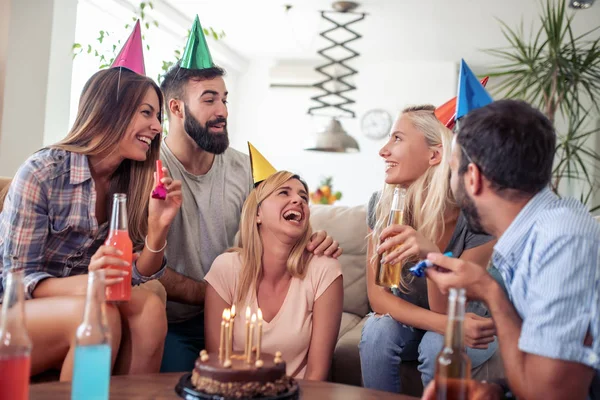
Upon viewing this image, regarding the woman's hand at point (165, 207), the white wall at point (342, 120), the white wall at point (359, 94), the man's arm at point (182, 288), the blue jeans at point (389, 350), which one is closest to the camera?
the woman's hand at point (165, 207)

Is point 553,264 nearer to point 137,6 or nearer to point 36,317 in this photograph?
point 36,317

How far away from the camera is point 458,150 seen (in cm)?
155

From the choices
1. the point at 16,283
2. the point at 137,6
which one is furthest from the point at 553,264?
the point at 137,6

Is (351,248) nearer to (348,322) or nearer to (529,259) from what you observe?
(348,322)

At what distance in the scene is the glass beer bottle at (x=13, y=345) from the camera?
1.11 meters

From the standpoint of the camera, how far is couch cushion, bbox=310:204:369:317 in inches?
122

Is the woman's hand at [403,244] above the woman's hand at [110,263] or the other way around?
above

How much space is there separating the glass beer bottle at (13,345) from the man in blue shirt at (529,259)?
0.74 meters

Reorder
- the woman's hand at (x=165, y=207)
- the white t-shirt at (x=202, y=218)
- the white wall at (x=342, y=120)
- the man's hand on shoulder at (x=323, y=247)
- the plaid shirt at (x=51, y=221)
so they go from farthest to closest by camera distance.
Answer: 1. the white wall at (x=342, y=120)
2. the white t-shirt at (x=202, y=218)
3. the man's hand on shoulder at (x=323, y=247)
4. the woman's hand at (x=165, y=207)
5. the plaid shirt at (x=51, y=221)

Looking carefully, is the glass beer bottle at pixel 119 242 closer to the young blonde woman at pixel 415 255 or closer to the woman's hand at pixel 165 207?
the woman's hand at pixel 165 207

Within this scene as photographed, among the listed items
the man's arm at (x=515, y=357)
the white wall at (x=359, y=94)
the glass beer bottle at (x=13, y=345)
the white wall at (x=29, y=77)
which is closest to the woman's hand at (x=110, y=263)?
the glass beer bottle at (x=13, y=345)

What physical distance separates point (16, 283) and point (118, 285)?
0.60 m

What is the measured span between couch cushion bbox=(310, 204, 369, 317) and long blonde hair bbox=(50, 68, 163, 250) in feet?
3.51

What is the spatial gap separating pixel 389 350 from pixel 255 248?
61 cm
